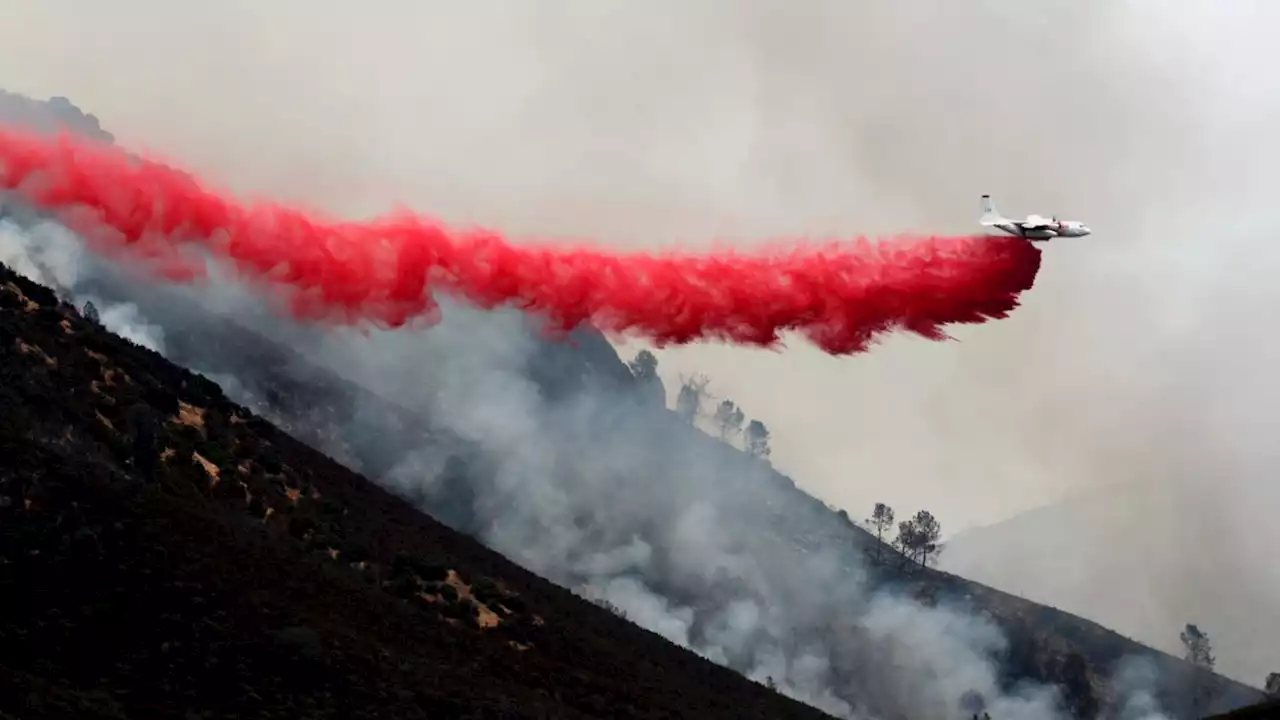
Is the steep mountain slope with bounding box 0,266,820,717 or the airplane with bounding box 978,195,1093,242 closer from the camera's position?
the steep mountain slope with bounding box 0,266,820,717

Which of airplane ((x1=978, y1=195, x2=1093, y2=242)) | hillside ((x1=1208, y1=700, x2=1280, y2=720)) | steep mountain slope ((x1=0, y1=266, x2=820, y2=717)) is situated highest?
airplane ((x1=978, y1=195, x2=1093, y2=242))

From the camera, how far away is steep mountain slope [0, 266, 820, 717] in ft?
129

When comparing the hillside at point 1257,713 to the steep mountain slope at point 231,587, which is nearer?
the steep mountain slope at point 231,587

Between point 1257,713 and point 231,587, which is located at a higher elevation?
point 1257,713

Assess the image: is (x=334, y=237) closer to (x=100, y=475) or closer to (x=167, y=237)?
(x=167, y=237)

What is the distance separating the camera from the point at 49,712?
32.8 meters

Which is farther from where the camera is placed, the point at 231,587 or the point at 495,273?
the point at 495,273

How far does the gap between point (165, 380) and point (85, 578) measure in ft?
119

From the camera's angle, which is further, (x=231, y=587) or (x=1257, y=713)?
(x=1257, y=713)

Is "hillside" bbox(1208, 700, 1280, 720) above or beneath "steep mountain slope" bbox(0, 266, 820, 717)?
above

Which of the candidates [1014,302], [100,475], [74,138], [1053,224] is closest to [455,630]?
[100,475]

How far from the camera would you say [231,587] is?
47281mm

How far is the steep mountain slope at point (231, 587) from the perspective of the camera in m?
39.4

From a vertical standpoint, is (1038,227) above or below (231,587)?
above
